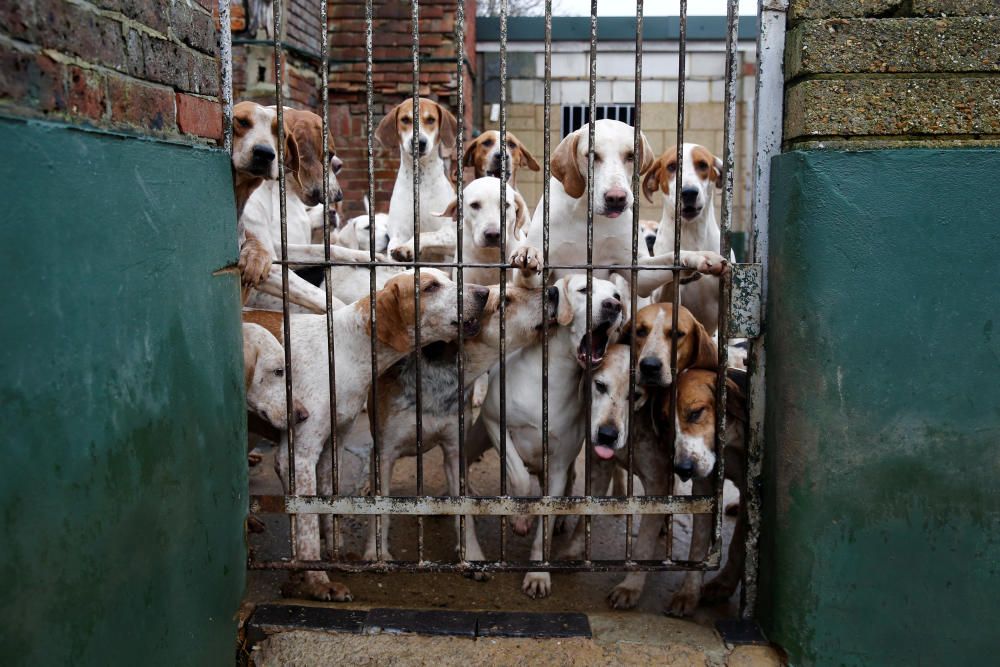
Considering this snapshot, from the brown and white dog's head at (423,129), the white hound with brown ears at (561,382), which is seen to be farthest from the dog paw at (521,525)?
the brown and white dog's head at (423,129)

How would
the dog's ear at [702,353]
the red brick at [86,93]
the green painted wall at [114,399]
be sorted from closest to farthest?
the green painted wall at [114,399] → the red brick at [86,93] → the dog's ear at [702,353]

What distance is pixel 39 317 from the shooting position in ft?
5.84

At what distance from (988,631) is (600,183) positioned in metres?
2.21

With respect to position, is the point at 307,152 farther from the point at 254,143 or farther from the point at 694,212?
the point at 694,212

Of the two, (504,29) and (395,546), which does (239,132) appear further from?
(395,546)

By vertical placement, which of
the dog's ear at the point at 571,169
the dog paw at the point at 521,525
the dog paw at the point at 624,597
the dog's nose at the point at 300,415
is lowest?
the dog paw at the point at 624,597

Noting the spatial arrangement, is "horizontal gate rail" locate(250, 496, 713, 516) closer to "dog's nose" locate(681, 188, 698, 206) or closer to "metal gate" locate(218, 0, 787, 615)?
"metal gate" locate(218, 0, 787, 615)

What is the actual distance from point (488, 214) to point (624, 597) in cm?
215

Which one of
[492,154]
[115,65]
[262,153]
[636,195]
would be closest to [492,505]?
[636,195]

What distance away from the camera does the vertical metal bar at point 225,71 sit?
9.23ft

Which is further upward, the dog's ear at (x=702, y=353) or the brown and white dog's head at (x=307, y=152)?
the brown and white dog's head at (x=307, y=152)

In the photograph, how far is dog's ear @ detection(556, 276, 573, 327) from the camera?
12.2 feet

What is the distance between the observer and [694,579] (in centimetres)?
338

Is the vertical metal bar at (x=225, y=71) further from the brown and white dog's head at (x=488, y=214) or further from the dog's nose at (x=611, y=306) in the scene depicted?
the brown and white dog's head at (x=488, y=214)
